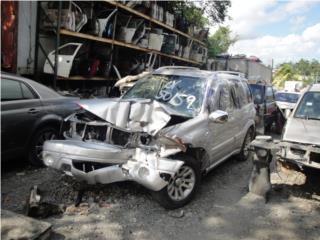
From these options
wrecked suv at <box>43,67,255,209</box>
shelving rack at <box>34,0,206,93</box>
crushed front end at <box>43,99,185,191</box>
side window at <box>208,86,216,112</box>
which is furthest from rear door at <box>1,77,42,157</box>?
shelving rack at <box>34,0,206,93</box>

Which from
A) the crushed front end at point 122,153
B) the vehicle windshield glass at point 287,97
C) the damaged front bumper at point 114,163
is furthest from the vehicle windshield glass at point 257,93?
the damaged front bumper at point 114,163

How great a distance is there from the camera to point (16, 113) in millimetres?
5863

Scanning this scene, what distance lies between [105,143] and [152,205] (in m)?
1.06

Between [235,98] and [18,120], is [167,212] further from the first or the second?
[235,98]

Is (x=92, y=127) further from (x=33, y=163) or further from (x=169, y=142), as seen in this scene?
(x=33, y=163)

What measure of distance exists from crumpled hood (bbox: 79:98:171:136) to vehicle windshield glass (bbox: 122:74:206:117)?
0.68 metres

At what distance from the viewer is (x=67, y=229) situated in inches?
171

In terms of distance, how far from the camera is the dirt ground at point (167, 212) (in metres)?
4.48

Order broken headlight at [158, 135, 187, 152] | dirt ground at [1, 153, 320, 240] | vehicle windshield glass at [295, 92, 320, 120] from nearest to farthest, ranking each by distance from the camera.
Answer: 1. dirt ground at [1, 153, 320, 240]
2. broken headlight at [158, 135, 187, 152]
3. vehicle windshield glass at [295, 92, 320, 120]

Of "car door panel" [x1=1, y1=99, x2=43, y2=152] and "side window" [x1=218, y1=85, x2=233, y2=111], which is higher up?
"side window" [x1=218, y1=85, x2=233, y2=111]

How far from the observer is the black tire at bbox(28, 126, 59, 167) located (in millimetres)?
6273

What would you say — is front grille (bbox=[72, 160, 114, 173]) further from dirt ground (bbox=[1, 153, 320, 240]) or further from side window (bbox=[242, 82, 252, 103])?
side window (bbox=[242, 82, 252, 103])

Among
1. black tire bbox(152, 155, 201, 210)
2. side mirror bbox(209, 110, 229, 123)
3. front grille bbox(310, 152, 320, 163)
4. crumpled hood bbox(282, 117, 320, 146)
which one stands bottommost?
black tire bbox(152, 155, 201, 210)

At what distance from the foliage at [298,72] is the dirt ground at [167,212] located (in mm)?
45635
